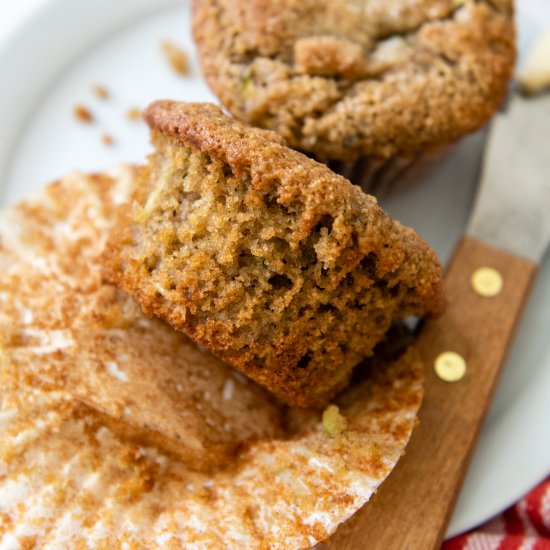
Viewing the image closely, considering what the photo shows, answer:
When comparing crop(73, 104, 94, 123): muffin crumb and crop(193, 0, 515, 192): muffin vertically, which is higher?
crop(193, 0, 515, 192): muffin

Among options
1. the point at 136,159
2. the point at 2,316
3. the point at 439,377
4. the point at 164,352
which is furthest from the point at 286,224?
the point at 136,159

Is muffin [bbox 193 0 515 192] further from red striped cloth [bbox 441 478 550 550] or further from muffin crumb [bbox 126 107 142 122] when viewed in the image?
red striped cloth [bbox 441 478 550 550]

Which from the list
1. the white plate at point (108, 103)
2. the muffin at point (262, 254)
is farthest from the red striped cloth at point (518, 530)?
the muffin at point (262, 254)

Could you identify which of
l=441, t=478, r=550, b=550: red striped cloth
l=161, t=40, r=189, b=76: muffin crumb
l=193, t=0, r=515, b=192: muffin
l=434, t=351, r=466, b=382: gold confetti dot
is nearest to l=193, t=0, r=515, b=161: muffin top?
l=193, t=0, r=515, b=192: muffin

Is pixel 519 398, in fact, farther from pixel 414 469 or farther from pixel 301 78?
pixel 301 78

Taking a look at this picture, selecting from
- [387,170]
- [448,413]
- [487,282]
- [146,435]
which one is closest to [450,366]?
[448,413]

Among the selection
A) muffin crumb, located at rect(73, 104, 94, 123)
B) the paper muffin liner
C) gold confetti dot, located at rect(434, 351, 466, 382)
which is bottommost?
gold confetti dot, located at rect(434, 351, 466, 382)
